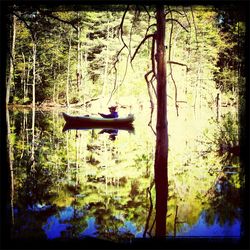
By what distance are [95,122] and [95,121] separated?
14mm

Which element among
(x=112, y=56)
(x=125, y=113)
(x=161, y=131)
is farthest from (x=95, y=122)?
(x=161, y=131)

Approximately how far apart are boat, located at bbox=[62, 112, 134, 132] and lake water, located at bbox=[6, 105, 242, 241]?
0.08m

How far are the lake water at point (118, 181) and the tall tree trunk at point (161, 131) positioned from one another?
49 mm

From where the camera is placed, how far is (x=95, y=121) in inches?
156

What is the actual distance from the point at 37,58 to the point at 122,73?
0.72m

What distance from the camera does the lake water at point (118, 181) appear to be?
2588 millimetres

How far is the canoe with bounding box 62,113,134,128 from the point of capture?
3560 millimetres

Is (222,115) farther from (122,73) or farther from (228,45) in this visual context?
(122,73)

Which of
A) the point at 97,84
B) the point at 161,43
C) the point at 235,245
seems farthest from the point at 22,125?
the point at 235,245

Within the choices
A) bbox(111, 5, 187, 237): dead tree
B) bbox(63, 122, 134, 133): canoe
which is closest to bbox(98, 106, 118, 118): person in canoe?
bbox(63, 122, 134, 133): canoe

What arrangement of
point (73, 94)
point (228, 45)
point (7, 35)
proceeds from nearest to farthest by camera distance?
point (7, 35) < point (228, 45) < point (73, 94)

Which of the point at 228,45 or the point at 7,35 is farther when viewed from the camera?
the point at 228,45

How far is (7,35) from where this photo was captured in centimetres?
230

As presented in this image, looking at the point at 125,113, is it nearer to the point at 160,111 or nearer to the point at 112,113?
the point at 112,113
